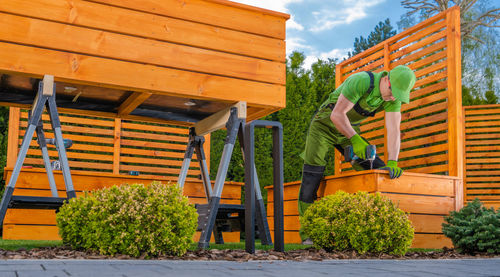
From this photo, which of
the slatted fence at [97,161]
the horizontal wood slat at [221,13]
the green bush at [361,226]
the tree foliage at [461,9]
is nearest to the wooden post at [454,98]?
the green bush at [361,226]

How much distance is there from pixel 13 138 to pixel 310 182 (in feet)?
14.9

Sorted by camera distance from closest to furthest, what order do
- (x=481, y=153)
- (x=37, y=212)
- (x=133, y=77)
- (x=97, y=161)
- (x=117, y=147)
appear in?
1. (x=133, y=77)
2. (x=37, y=212)
3. (x=117, y=147)
4. (x=97, y=161)
5. (x=481, y=153)

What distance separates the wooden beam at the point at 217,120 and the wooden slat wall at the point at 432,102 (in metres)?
2.59

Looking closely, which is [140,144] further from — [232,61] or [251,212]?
[251,212]

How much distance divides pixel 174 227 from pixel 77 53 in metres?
1.95

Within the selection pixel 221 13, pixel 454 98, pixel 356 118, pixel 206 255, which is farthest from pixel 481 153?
pixel 206 255

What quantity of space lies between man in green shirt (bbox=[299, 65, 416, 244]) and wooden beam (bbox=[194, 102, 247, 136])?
1.18 meters

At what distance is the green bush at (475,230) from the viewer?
Result: 16.2 feet

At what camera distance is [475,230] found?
502 centimetres

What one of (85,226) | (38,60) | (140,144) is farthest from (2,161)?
(85,226)

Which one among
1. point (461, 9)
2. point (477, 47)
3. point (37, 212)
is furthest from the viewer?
point (477, 47)

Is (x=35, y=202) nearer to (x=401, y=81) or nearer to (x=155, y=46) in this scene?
(x=155, y=46)


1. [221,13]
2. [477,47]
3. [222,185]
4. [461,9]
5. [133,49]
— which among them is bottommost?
[222,185]

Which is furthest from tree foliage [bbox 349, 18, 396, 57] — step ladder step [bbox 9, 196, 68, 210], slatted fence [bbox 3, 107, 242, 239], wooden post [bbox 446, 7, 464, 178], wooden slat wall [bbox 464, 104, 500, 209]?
step ladder step [bbox 9, 196, 68, 210]
